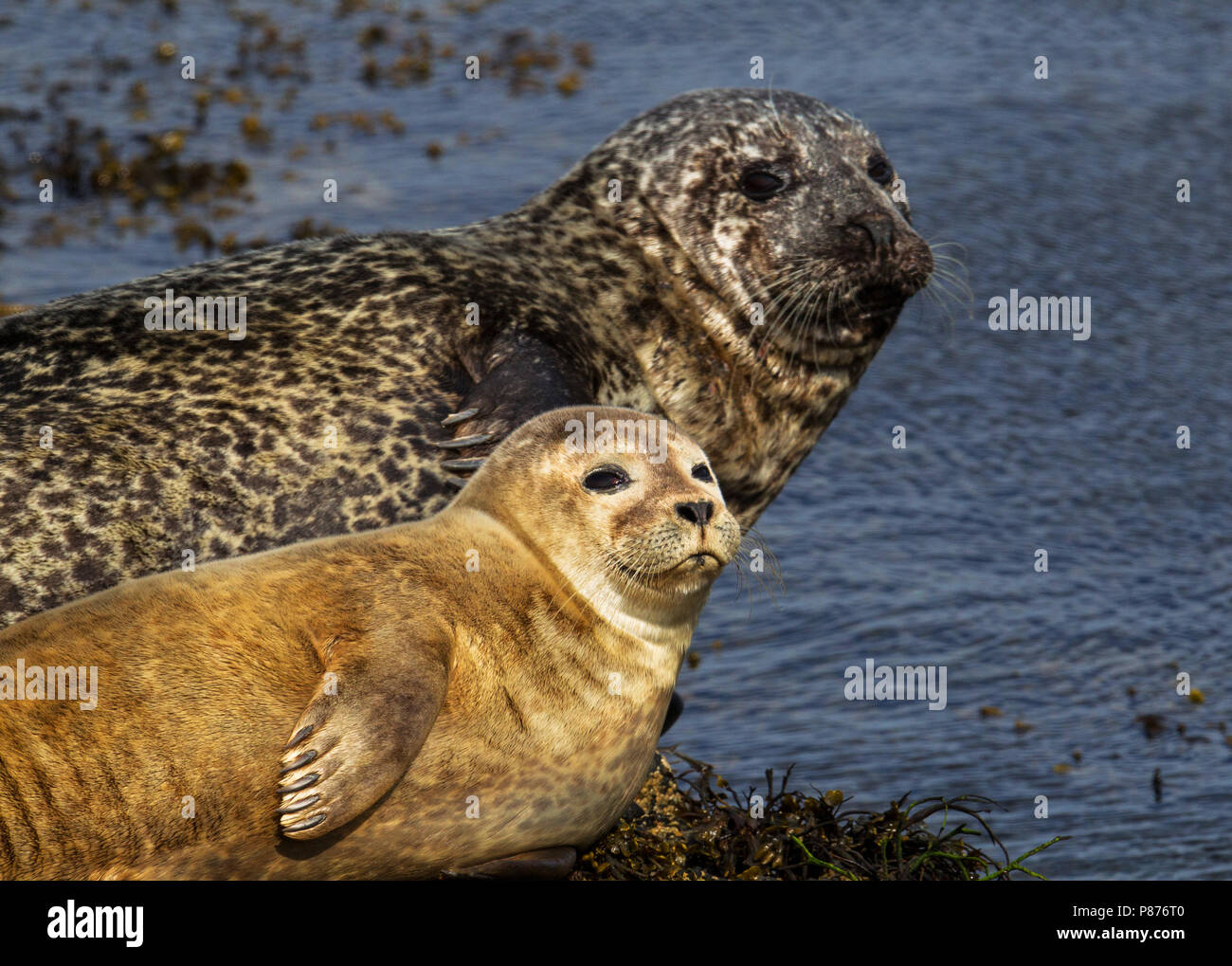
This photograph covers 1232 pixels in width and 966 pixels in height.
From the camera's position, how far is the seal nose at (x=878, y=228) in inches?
279

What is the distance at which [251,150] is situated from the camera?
15734mm

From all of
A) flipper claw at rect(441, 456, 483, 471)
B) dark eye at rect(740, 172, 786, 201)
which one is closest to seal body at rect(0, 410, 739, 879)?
flipper claw at rect(441, 456, 483, 471)

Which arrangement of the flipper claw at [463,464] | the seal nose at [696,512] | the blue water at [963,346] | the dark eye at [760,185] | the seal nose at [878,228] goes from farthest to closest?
the blue water at [963,346], the dark eye at [760,185], the seal nose at [878,228], the flipper claw at [463,464], the seal nose at [696,512]

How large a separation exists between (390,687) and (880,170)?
4.03 meters

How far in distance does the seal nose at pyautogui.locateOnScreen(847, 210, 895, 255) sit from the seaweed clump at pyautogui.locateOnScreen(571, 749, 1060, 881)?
78.6 inches

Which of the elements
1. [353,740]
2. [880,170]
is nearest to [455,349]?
[880,170]

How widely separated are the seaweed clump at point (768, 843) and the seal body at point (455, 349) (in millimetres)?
1207

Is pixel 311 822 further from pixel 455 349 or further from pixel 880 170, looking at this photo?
pixel 880 170

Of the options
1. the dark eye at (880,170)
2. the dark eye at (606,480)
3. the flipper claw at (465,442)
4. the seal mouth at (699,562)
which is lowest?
the seal mouth at (699,562)

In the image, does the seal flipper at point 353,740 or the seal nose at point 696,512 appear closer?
the seal flipper at point 353,740

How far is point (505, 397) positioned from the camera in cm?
618

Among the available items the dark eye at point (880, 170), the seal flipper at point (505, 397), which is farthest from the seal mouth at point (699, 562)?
the dark eye at point (880, 170)

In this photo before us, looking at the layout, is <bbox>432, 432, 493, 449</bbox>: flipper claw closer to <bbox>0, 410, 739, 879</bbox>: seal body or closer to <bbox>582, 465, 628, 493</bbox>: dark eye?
<bbox>0, 410, 739, 879</bbox>: seal body

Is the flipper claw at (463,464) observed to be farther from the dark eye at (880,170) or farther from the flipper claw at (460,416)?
the dark eye at (880,170)
